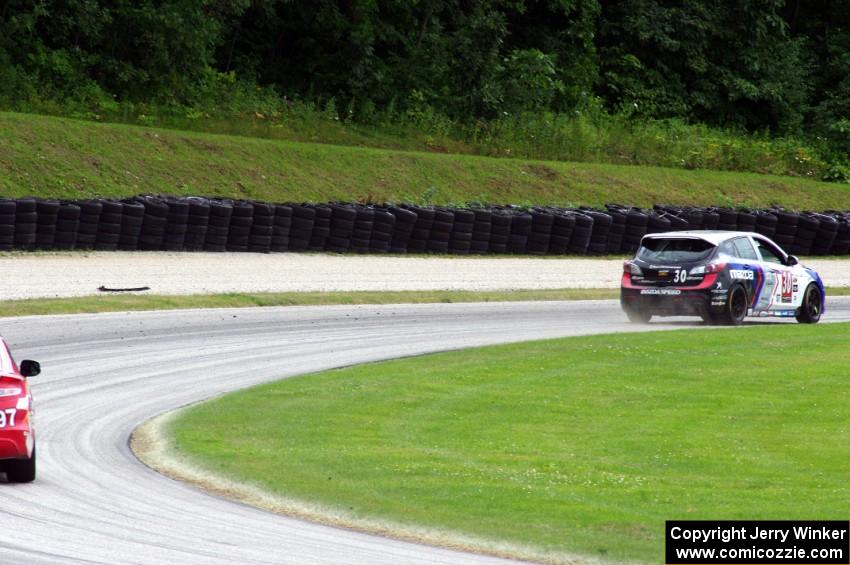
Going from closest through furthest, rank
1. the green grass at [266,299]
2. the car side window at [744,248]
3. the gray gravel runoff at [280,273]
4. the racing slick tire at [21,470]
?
the racing slick tire at [21,470]
the green grass at [266,299]
the car side window at [744,248]
the gray gravel runoff at [280,273]

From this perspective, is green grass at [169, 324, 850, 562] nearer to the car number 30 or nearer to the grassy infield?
the grassy infield

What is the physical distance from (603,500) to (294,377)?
23.0 feet

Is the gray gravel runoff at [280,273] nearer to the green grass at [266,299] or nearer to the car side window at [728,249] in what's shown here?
the green grass at [266,299]

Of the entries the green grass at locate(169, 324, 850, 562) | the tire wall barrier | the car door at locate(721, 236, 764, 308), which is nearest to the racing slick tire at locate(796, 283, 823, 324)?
the car door at locate(721, 236, 764, 308)

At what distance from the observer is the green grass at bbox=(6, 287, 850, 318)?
20.8 m

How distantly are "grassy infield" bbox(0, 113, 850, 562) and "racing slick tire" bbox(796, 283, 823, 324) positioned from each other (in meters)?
0.76

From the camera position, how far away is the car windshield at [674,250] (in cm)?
2152

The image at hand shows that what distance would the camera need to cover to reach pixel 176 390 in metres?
14.9

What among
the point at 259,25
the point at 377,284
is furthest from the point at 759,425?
the point at 259,25

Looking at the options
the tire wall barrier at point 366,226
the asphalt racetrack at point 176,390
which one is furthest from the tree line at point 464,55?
the asphalt racetrack at point 176,390

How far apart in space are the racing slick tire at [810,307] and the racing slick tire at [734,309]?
1.45 m

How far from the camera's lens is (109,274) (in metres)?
24.4

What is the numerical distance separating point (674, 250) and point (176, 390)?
9521 millimetres

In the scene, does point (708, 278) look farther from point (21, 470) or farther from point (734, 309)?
point (21, 470)
